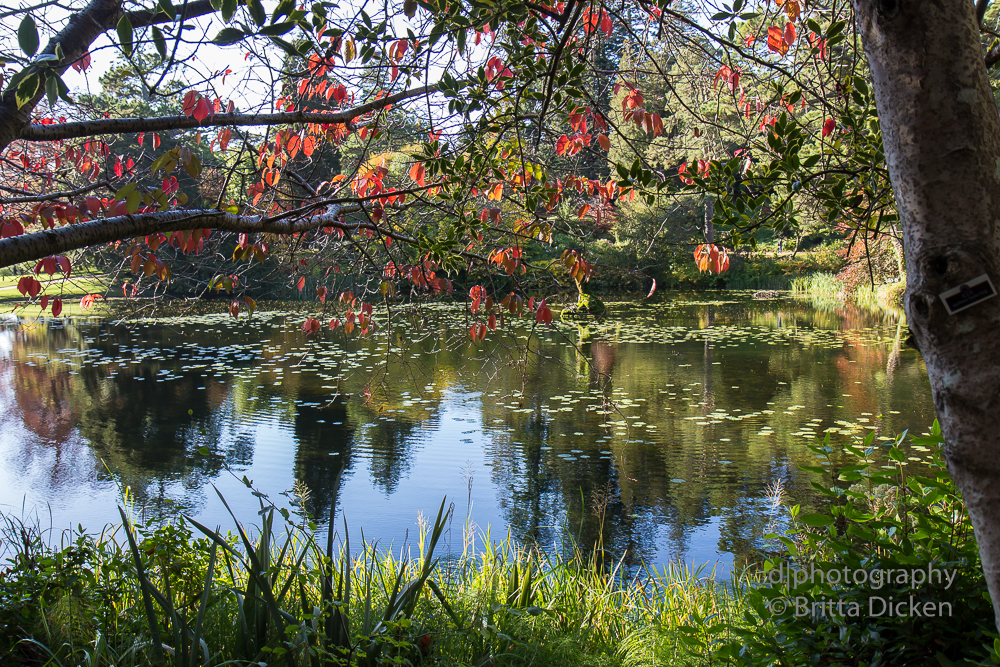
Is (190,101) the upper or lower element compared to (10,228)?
upper

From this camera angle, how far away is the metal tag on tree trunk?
1.02 metres

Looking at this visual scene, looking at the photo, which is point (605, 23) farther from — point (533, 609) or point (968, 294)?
point (533, 609)

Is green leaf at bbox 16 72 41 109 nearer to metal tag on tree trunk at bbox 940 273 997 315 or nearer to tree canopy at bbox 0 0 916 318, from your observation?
tree canopy at bbox 0 0 916 318

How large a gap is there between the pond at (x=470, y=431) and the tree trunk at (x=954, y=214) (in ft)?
5.81

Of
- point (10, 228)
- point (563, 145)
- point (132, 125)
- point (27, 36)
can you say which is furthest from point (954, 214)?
point (10, 228)

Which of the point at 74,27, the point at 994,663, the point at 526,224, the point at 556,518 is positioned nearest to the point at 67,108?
the point at 74,27

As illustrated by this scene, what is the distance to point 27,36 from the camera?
4.45 ft

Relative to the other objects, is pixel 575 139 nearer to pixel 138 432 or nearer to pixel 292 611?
pixel 292 611

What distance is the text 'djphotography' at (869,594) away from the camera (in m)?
1.77

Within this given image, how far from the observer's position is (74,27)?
2945 mm

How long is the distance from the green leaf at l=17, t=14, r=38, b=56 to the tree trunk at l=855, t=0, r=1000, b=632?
160cm

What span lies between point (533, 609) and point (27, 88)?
2.09 meters

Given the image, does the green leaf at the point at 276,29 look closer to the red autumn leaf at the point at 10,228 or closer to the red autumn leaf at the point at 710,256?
the red autumn leaf at the point at 710,256

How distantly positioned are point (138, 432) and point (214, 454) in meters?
1.75
